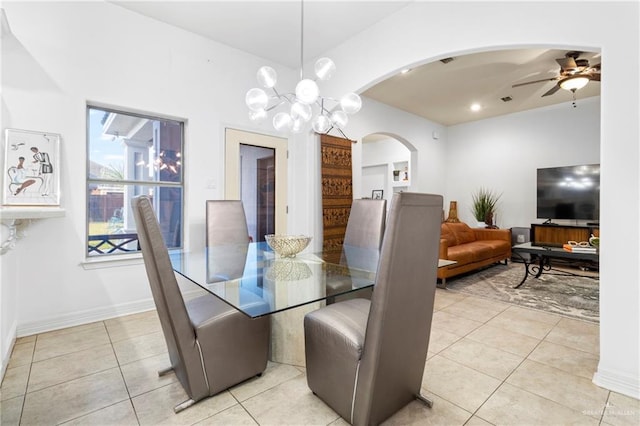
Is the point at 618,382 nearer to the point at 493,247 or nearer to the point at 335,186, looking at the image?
the point at 335,186

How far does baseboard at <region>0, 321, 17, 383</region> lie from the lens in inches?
77.2

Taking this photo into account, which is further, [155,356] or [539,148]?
[539,148]

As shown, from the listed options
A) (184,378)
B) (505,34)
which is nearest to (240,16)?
(505,34)

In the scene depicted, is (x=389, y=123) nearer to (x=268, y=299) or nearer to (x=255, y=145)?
(x=255, y=145)

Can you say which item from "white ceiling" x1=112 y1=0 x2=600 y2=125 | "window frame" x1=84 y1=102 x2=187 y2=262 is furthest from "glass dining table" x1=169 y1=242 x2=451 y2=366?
"white ceiling" x1=112 y1=0 x2=600 y2=125

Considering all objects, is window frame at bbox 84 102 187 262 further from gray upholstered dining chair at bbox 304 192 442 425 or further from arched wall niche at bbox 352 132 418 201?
arched wall niche at bbox 352 132 418 201

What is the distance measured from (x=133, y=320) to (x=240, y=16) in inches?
125

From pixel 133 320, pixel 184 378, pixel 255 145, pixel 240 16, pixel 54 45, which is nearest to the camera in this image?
pixel 184 378

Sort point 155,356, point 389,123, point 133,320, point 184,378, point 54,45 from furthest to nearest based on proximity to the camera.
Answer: point 389,123 → point 133,320 → point 54,45 → point 155,356 → point 184,378

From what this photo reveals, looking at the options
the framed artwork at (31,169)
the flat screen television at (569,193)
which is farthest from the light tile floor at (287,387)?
the flat screen television at (569,193)

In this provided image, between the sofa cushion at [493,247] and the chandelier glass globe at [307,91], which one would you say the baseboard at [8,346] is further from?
the sofa cushion at [493,247]

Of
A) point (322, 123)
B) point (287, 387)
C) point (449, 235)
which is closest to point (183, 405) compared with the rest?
point (287, 387)

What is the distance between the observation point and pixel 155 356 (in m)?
2.20

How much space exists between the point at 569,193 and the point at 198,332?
6323 millimetres
